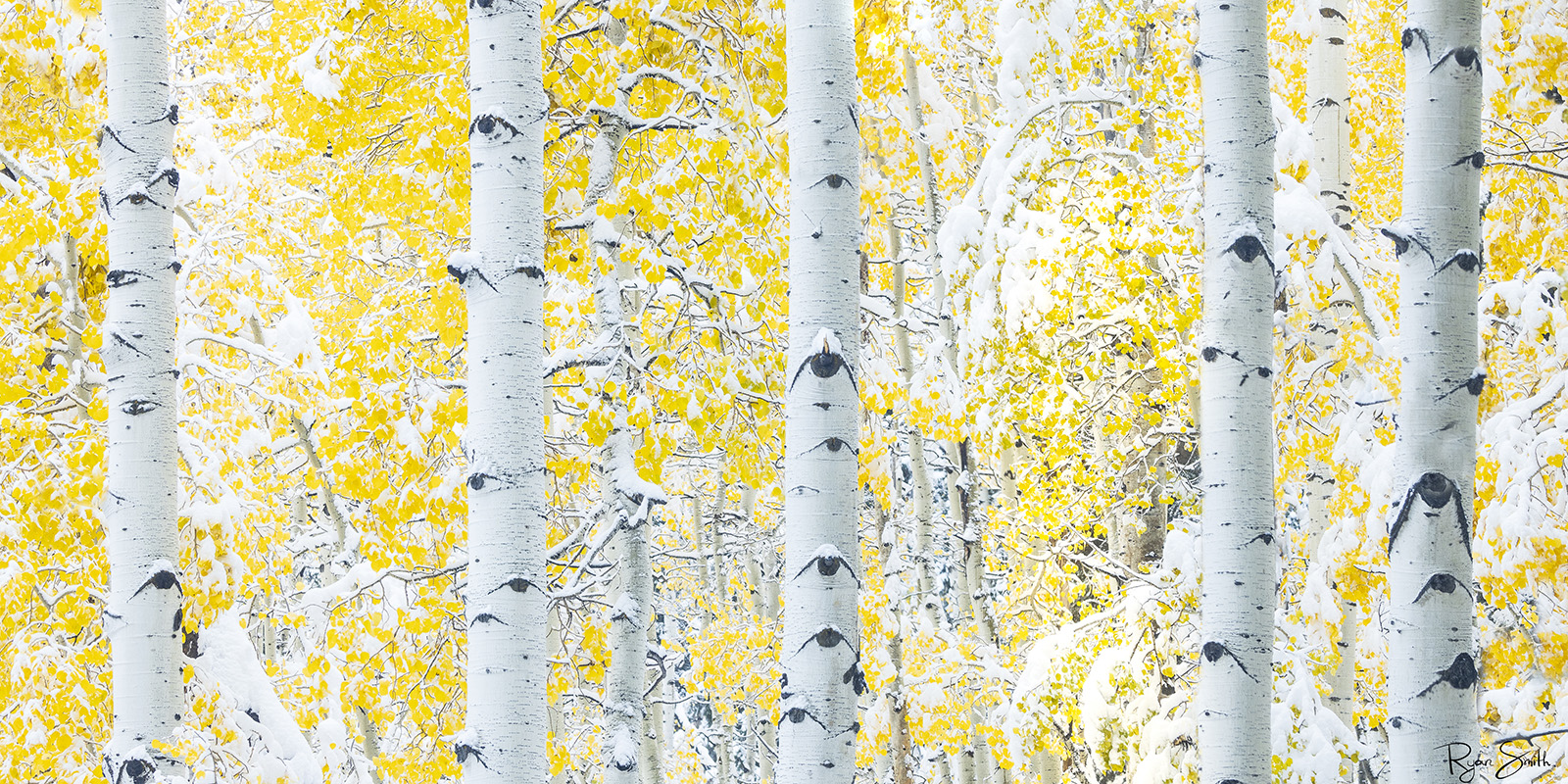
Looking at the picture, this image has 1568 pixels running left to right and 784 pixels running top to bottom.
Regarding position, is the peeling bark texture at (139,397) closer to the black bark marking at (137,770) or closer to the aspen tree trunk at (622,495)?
the black bark marking at (137,770)

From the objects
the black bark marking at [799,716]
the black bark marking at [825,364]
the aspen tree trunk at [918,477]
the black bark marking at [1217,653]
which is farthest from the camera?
the aspen tree trunk at [918,477]

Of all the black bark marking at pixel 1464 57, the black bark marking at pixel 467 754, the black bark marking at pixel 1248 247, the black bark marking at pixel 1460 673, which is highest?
the black bark marking at pixel 1464 57

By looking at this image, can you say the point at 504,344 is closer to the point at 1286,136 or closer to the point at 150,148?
the point at 150,148

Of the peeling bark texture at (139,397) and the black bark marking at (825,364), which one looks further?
the peeling bark texture at (139,397)

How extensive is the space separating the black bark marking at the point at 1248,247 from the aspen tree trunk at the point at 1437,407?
0.64m

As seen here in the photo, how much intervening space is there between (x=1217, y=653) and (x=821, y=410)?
5.19 feet

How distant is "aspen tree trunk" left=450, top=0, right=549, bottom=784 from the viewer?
354 cm

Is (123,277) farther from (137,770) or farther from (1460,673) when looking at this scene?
(1460,673)

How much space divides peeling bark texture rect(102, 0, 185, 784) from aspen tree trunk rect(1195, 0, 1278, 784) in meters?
3.66

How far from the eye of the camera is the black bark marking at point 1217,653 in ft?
13.7

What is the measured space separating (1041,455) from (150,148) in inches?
206

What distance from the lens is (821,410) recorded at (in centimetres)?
398

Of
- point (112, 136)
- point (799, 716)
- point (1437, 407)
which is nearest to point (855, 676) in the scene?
point (799, 716)

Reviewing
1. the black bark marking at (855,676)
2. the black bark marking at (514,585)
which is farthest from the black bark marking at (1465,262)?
the black bark marking at (514,585)
